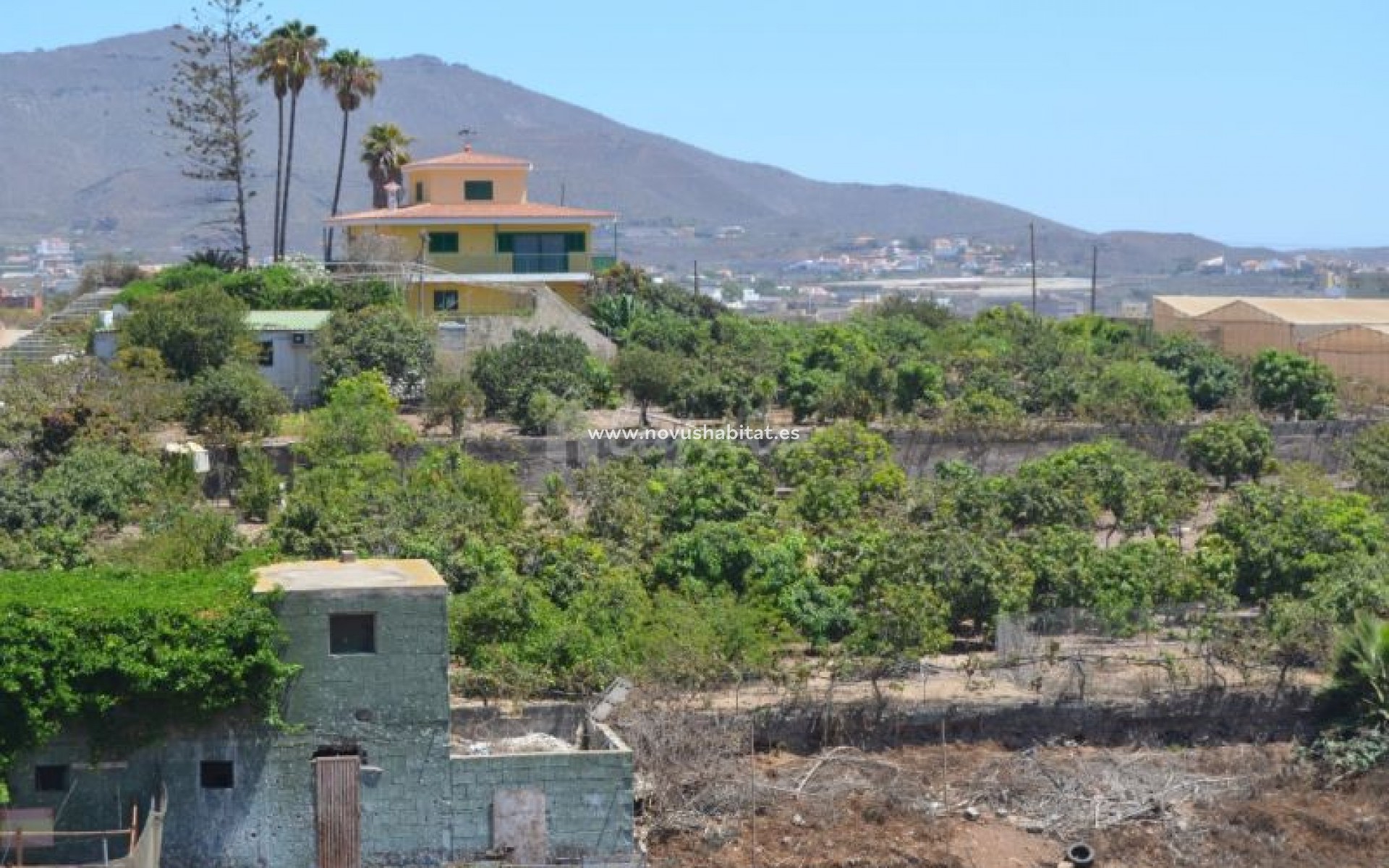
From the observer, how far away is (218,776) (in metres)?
23.7

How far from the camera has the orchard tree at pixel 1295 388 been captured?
48.3m

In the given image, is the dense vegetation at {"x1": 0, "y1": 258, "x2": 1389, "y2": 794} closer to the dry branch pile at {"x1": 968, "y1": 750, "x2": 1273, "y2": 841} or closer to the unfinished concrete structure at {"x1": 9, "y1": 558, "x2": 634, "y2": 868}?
the unfinished concrete structure at {"x1": 9, "y1": 558, "x2": 634, "y2": 868}

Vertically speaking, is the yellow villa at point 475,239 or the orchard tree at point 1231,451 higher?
the yellow villa at point 475,239

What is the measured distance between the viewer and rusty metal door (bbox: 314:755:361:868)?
78.1ft

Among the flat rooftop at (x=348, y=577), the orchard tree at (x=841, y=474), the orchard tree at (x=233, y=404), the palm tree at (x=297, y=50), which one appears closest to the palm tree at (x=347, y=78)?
the palm tree at (x=297, y=50)

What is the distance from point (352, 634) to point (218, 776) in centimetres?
210

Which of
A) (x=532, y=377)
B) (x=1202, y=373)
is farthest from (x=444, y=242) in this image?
(x=1202, y=373)

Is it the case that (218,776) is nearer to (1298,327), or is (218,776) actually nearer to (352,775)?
(352,775)

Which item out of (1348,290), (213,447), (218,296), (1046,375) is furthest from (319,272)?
(1348,290)

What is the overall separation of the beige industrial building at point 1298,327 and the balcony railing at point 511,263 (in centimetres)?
1653

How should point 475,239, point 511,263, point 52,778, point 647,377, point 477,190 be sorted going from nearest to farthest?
point 52,778
point 647,377
point 511,263
point 475,239
point 477,190

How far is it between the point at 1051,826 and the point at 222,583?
10159mm

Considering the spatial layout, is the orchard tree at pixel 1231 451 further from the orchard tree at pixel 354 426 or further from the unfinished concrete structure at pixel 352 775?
the unfinished concrete structure at pixel 352 775

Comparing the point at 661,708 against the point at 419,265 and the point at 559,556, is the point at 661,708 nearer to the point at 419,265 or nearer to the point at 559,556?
the point at 559,556
